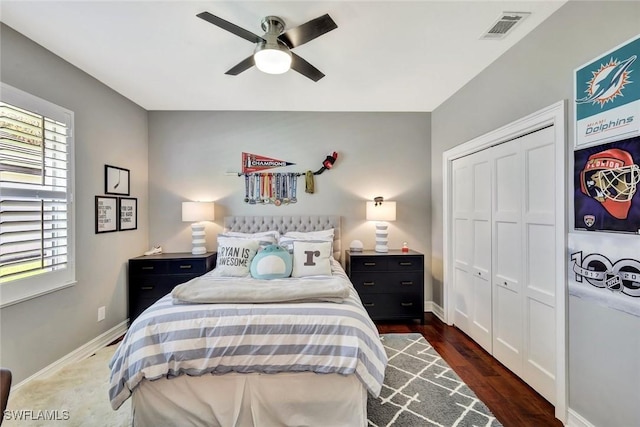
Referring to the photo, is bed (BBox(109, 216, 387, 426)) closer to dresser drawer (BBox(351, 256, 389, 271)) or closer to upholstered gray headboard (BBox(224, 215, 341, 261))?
dresser drawer (BBox(351, 256, 389, 271))

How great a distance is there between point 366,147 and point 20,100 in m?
3.48

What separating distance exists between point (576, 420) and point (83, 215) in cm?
430

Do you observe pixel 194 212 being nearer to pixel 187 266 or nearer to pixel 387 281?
pixel 187 266

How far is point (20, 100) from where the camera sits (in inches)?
83.5

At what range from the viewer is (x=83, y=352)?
2.69 m

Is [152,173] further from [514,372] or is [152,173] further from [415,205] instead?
[514,372]

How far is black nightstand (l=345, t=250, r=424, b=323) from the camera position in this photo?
3420mm

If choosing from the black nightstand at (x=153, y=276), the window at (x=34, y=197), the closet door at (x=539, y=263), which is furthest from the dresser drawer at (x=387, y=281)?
the window at (x=34, y=197)

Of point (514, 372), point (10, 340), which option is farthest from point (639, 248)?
point (10, 340)

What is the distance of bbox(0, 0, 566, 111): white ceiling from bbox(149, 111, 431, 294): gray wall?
1.64 ft

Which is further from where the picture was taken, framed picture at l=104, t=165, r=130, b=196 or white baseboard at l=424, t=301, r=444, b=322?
white baseboard at l=424, t=301, r=444, b=322

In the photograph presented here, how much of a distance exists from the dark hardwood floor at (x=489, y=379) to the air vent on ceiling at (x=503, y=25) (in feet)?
9.16

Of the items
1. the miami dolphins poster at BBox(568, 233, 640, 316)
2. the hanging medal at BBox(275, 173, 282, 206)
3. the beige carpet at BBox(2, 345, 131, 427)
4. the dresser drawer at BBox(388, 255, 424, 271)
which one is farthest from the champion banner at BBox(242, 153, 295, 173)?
the miami dolphins poster at BBox(568, 233, 640, 316)

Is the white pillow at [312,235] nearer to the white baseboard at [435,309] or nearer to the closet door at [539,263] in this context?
the white baseboard at [435,309]
